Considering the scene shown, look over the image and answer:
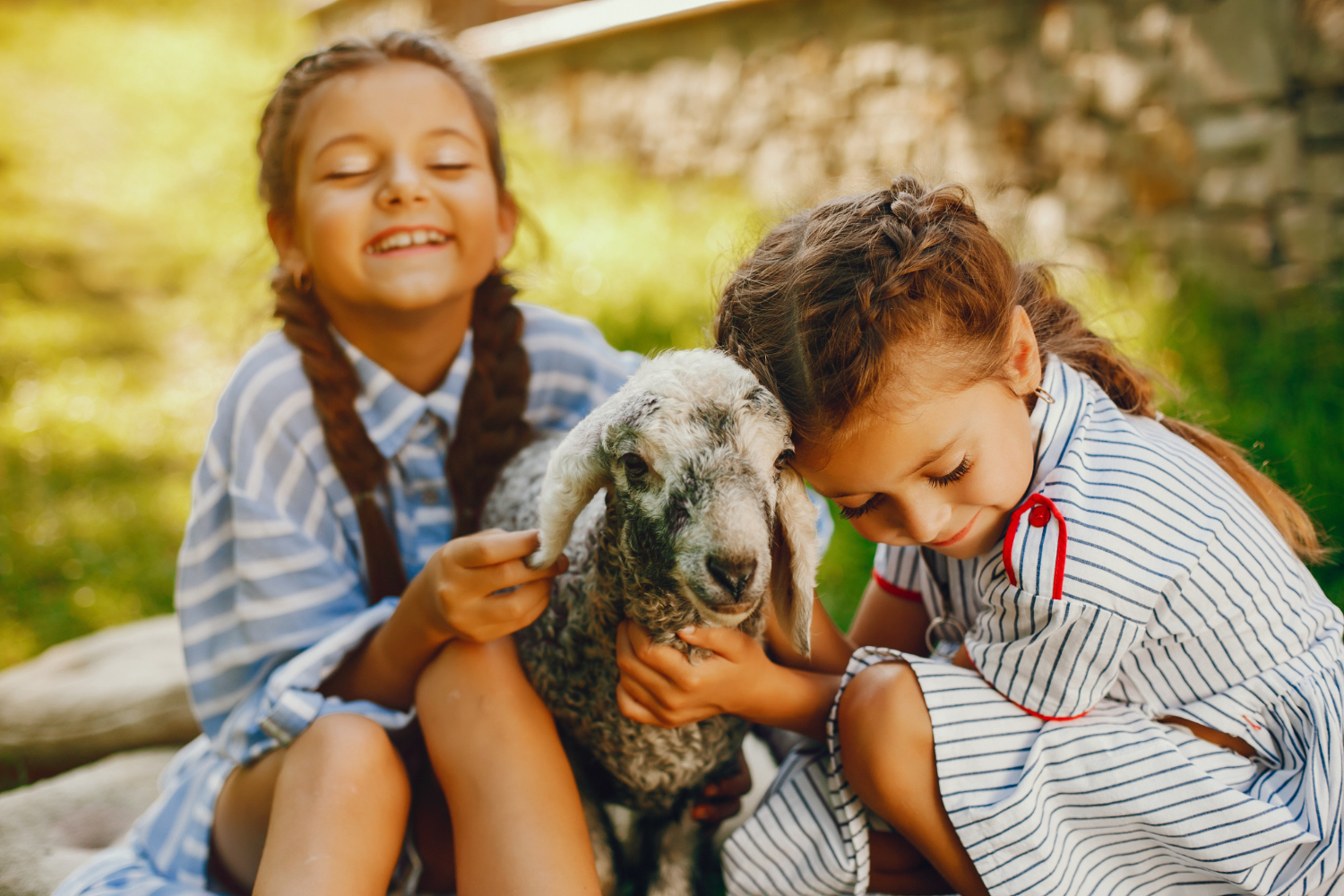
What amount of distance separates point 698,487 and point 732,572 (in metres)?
0.14

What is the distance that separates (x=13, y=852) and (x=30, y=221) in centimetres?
600

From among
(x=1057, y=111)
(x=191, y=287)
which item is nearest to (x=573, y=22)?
(x=191, y=287)

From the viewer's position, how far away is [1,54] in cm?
807

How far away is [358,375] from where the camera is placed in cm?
231

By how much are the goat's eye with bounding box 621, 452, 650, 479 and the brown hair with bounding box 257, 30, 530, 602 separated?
32.7 inches

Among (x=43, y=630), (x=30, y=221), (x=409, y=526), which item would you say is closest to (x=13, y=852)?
(x=409, y=526)

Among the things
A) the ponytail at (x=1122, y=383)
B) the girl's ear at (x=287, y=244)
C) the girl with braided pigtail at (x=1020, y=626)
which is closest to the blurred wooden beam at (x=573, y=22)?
the girl's ear at (x=287, y=244)

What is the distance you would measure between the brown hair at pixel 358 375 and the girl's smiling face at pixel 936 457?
0.93m

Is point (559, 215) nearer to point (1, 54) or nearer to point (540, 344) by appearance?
point (540, 344)

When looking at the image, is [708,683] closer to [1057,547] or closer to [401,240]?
[1057,547]

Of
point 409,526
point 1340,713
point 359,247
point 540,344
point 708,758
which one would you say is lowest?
point 708,758

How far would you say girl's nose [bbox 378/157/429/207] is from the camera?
212 cm

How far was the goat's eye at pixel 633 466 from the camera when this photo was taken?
1.54 metres

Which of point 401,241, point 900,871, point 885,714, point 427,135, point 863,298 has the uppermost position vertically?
point 427,135
